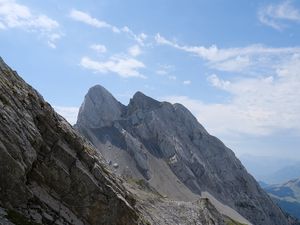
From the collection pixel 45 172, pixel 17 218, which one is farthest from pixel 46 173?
pixel 17 218

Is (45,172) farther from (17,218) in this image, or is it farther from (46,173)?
(17,218)

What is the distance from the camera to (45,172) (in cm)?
5256

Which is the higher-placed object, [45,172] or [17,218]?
[45,172]

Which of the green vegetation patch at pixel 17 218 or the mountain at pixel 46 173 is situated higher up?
the mountain at pixel 46 173

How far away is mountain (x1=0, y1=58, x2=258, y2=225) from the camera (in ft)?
150

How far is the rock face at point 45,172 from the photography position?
4587 centimetres

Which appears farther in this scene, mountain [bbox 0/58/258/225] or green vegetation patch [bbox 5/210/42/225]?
mountain [bbox 0/58/258/225]

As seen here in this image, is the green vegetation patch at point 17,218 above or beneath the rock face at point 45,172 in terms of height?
beneath

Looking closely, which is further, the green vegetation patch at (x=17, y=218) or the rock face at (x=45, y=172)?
the rock face at (x=45, y=172)

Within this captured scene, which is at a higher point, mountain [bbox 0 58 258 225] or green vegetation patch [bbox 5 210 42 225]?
mountain [bbox 0 58 258 225]

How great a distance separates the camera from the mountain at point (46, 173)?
45812 mm

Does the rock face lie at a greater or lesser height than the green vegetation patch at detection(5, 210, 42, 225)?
greater

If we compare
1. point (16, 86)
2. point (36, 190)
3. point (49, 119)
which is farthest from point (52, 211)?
point (16, 86)

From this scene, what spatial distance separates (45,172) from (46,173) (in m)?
0.16
